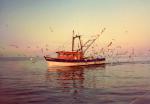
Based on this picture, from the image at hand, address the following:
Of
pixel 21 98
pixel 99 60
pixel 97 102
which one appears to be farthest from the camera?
pixel 99 60

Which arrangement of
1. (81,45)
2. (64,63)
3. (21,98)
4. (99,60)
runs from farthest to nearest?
(99,60) < (81,45) < (64,63) < (21,98)

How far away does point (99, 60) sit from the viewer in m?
87.2

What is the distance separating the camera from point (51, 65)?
238 ft

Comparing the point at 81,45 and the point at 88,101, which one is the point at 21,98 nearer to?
the point at 88,101

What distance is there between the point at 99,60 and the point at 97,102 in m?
69.8

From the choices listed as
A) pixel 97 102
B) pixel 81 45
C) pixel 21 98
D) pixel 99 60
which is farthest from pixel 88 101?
pixel 99 60

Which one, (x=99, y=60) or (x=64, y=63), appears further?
(x=99, y=60)

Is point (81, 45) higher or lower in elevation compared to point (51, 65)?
higher

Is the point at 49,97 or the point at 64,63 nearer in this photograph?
the point at 49,97

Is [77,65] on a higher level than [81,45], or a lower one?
lower

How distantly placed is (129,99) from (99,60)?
6879 centimetres

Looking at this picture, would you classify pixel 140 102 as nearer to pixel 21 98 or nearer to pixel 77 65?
pixel 21 98

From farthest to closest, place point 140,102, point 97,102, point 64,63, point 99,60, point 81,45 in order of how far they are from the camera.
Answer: point 99,60, point 81,45, point 64,63, point 97,102, point 140,102

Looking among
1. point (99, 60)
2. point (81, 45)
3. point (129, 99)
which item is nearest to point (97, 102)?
point (129, 99)
